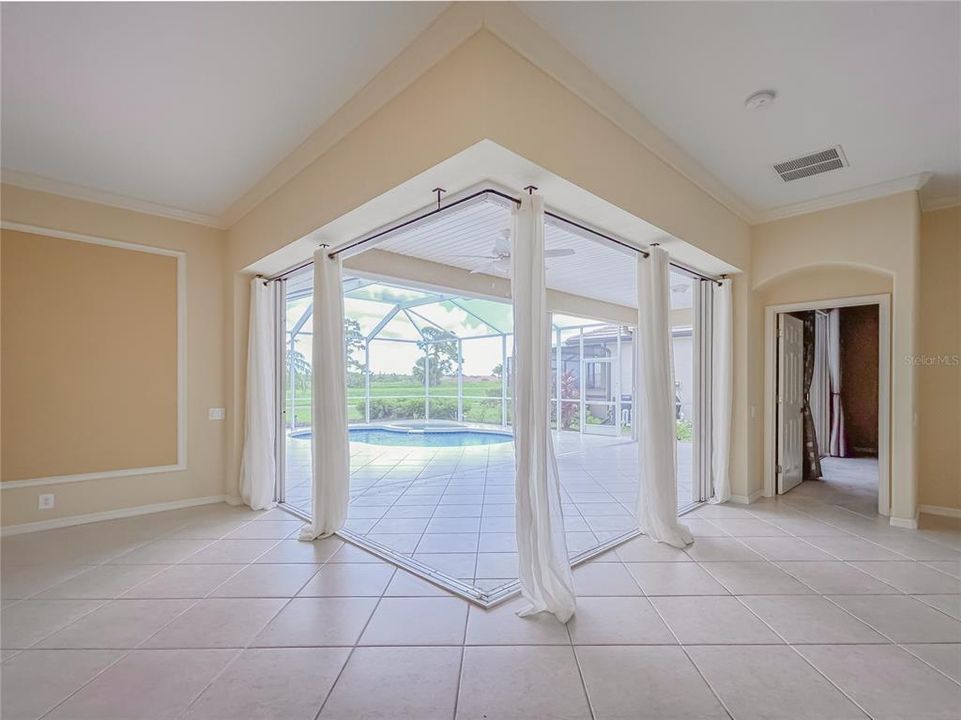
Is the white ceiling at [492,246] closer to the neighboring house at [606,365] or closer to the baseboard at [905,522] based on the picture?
the neighboring house at [606,365]

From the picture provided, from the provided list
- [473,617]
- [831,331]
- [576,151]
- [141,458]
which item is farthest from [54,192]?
[831,331]

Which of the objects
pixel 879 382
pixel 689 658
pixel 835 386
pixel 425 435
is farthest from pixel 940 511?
pixel 425 435

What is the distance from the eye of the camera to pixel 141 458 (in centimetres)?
396

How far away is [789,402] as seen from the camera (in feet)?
15.9

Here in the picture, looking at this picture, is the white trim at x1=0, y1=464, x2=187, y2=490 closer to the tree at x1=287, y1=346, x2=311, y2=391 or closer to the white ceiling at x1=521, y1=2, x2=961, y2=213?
the white ceiling at x1=521, y1=2, x2=961, y2=213

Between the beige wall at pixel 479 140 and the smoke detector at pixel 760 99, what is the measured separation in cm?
62

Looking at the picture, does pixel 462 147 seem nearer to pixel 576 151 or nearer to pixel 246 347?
pixel 576 151

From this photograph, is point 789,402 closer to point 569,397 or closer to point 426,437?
point 569,397

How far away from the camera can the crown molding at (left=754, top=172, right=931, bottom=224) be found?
348 centimetres

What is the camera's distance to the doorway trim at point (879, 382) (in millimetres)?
3775

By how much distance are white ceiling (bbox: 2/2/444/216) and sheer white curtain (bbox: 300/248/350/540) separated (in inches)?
42.6

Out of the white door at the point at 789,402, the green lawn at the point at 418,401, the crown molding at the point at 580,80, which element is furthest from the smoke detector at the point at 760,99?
the green lawn at the point at 418,401

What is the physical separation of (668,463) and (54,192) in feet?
18.5

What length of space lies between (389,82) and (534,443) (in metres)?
2.20
